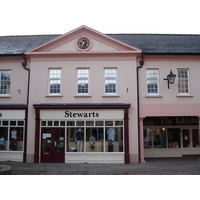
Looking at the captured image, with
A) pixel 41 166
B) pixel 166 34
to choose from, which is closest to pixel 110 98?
pixel 41 166

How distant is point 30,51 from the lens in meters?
15.3

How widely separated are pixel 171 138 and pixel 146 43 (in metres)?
7.94

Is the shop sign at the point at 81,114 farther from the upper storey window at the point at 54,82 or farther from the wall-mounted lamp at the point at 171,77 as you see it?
the wall-mounted lamp at the point at 171,77

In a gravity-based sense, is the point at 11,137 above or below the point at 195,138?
above

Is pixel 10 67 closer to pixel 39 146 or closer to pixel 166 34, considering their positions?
pixel 39 146

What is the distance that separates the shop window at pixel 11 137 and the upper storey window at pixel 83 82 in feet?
16.1

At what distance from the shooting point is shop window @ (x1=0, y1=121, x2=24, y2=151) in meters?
15.2

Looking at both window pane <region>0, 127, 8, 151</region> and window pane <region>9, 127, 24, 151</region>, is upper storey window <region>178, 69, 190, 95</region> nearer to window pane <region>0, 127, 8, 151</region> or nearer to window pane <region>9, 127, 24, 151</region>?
window pane <region>9, 127, 24, 151</region>

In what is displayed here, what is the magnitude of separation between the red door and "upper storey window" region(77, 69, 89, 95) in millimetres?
2990

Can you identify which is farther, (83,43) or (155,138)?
(155,138)

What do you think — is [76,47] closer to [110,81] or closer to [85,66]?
[85,66]

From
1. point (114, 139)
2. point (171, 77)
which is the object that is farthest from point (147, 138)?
point (171, 77)

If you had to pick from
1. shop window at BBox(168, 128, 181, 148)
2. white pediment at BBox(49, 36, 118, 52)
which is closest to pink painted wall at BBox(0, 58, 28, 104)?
Result: white pediment at BBox(49, 36, 118, 52)

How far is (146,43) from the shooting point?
57.0 feet
